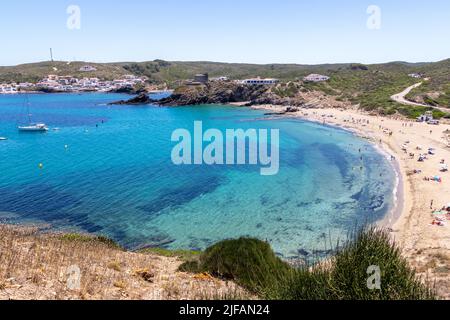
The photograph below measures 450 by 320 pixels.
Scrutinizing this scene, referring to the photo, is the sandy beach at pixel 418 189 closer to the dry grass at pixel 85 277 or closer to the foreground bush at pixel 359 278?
the foreground bush at pixel 359 278

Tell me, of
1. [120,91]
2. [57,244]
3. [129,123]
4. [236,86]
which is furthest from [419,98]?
[120,91]

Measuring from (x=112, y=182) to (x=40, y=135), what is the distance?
43.3m

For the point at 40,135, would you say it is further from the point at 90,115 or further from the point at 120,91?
the point at 120,91

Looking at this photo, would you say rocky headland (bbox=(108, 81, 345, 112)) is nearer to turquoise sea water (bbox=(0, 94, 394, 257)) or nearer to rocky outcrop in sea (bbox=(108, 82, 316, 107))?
rocky outcrop in sea (bbox=(108, 82, 316, 107))

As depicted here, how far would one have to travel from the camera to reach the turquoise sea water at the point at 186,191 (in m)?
29.6

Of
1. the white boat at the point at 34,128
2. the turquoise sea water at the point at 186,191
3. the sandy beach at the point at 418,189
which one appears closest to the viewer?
the sandy beach at the point at 418,189

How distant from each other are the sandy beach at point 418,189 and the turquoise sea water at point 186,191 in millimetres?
2473

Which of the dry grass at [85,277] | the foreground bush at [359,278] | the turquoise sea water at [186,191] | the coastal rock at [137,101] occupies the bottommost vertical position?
the turquoise sea water at [186,191]

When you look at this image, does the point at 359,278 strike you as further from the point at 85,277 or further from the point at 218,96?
the point at 218,96

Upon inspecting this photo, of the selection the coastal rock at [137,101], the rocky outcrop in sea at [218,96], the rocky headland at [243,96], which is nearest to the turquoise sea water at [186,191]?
the rocky headland at [243,96]

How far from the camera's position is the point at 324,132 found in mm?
78250

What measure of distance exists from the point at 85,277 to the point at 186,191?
27.6 m

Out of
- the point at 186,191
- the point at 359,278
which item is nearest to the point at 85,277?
the point at 359,278

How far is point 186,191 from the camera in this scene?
3997 centimetres
